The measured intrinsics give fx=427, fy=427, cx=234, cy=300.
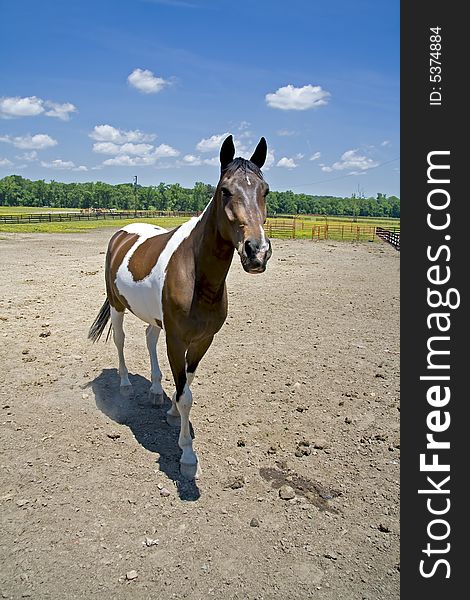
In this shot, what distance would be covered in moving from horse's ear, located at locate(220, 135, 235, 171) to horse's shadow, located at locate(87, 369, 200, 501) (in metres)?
2.56

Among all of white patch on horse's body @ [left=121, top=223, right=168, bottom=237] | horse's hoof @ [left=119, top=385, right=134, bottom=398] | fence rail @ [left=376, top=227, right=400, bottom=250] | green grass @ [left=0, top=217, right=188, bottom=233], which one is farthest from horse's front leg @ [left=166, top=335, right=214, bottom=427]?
fence rail @ [left=376, top=227, right=400, bottom=250]

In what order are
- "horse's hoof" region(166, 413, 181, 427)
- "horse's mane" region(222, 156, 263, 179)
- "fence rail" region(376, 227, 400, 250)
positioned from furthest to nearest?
"fence rail" region(376, 227, 400, 250) → "horse's hoof" region(166, 413, 181, 427) → "horse's mane" region(222, 156, 263, 179)

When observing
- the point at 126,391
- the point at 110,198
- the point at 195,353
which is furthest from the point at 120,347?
the point at 110,198

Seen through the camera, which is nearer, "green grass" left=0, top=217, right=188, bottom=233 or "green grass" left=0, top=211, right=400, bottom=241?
"green grass" left=0, top=211, right=400, bottom=241

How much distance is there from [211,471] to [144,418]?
1.18 metres

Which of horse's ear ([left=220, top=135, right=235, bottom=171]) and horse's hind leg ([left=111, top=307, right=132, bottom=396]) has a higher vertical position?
horse's ear ([left=220, top=135, right=235, bottom=171])

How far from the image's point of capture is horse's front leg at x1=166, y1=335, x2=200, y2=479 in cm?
367

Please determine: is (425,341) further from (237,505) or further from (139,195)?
(139,195)

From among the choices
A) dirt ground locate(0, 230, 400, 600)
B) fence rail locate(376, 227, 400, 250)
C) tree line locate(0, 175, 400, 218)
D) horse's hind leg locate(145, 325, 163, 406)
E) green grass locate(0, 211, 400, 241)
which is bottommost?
dirt ground locate(0, 230, 400, 600)

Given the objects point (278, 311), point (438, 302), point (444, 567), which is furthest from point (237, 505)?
point (278, 311)

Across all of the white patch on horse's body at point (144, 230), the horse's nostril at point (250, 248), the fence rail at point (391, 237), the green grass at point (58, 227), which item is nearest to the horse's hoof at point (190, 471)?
the horse's nostril at point (250, 248)

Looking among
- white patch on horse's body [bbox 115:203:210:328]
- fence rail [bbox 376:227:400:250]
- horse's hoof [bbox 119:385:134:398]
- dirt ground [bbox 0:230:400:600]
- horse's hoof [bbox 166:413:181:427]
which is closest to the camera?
dirt ground [bbox 0:230:400:600]

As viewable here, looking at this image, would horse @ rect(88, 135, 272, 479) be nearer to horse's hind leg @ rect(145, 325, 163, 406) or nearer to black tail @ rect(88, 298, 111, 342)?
horse's hind leg @ rect(145, 325, 163, 406)

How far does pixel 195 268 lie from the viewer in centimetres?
356
